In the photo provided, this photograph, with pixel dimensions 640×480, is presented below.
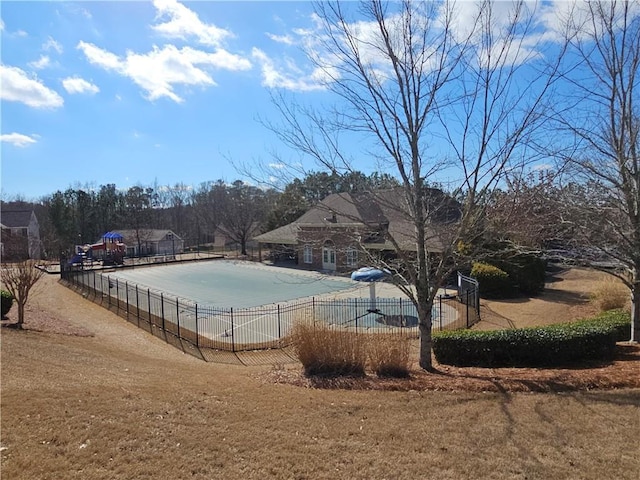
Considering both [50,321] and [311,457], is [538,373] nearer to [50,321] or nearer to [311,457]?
[311,457]

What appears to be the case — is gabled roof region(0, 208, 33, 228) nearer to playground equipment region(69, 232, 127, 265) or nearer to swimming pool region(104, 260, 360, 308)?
playground equipment region(69, 232, 127, 265)

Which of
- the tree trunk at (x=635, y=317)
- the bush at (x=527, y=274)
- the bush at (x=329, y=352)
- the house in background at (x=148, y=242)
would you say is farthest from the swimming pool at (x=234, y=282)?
the house in background at (x=148, y=242)

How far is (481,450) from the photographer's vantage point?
14.5 ft

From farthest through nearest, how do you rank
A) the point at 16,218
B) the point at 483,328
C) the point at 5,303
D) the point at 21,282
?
the point at 16,218 < the point at 483,328 < the point at 5,303 < the point at 21,282

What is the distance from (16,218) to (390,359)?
6188cm

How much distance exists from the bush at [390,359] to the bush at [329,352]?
243 mm

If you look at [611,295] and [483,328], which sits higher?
[611,295]

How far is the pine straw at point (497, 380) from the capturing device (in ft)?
21.6

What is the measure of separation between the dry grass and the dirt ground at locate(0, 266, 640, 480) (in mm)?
8470

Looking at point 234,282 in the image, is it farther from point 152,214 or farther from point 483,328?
point 152,214

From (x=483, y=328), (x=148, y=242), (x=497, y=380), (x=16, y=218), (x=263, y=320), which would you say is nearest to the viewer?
(x=497, y=380)

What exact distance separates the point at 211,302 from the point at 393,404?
1740 centimetres

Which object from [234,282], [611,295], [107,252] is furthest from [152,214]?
[611,295]

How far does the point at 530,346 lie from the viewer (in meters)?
9.09
